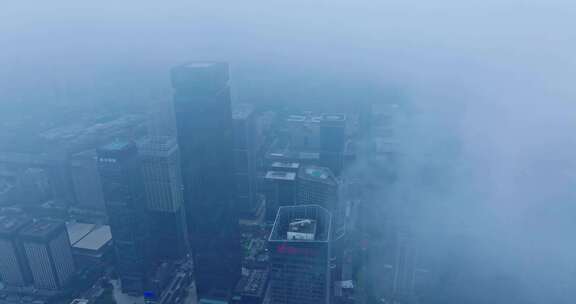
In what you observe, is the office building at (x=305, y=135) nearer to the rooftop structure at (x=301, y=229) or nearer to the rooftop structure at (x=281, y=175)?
the rooftop structure at (x=281, y=175)

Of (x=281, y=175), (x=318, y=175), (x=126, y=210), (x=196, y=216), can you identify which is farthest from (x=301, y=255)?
(x=281, y=175)

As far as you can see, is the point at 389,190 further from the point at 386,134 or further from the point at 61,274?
the point at 61,274

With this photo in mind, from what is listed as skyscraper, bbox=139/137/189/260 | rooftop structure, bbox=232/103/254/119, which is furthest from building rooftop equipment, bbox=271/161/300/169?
skyscraper, bbox=139/137/189/260

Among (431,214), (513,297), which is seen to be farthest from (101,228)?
(513,297)

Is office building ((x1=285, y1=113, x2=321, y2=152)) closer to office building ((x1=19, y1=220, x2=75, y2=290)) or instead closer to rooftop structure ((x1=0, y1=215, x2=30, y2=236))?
office building ((x1=19, y1=220, x2=75, y2=290))

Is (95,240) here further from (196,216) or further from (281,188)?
(281,188)
